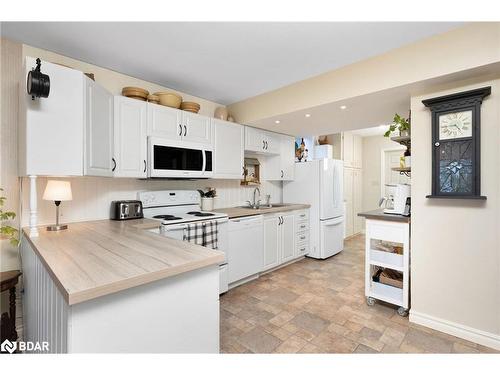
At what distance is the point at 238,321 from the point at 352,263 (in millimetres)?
2395

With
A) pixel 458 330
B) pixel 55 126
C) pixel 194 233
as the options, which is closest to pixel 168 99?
pixel 55 126

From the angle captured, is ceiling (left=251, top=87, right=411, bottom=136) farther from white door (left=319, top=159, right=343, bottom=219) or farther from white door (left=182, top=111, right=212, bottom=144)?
white door (left=182, top=111, right=212, bottom=144)

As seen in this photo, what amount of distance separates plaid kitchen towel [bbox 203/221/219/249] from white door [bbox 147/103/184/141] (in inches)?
39.4

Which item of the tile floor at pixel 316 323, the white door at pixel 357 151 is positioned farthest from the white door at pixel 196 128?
the white door at pixel 357 151

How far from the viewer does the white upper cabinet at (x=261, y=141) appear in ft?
11.5

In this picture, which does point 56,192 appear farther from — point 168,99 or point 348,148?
point 348,148

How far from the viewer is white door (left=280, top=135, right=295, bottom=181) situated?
4.12m

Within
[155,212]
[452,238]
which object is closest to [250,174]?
[155,212]

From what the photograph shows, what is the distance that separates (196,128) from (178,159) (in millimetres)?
459

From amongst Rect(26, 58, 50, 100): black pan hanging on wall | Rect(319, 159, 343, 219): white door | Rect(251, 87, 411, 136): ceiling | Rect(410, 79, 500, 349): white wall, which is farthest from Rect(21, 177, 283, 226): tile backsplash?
Rect(410, 79, 500, 349): white wall

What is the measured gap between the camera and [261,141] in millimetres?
3699

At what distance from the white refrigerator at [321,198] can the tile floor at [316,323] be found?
35.4 inches
